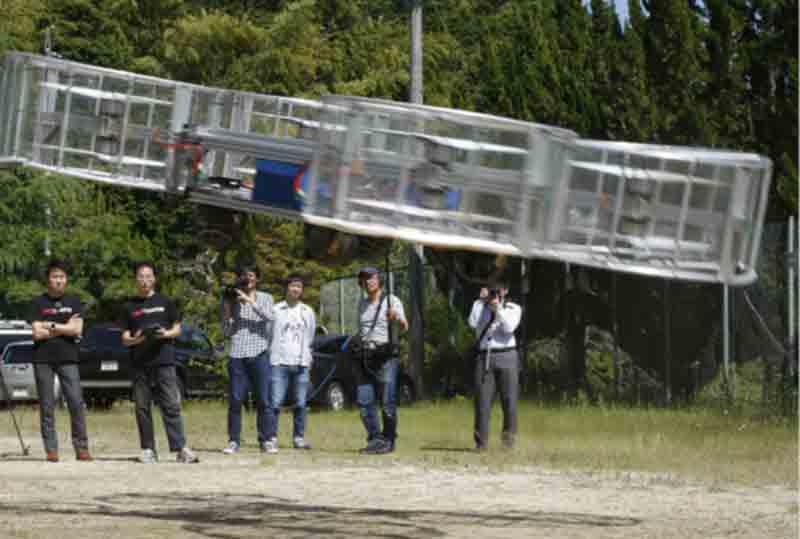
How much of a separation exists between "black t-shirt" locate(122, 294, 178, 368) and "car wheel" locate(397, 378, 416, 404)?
12.6m

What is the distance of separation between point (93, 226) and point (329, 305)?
8283 millimetres

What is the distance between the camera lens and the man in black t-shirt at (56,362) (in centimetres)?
1769

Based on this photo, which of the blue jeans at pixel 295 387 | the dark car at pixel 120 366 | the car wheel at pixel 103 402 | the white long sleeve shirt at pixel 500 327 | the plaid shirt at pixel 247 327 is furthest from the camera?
the car wheel at pixel 103 402

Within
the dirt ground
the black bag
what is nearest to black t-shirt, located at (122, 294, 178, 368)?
the dirt ground

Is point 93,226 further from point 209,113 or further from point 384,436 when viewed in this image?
point 209,113

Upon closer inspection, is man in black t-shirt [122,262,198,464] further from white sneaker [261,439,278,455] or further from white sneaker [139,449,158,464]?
white sneaker [261,439,278,455]

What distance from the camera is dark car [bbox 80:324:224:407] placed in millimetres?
30078

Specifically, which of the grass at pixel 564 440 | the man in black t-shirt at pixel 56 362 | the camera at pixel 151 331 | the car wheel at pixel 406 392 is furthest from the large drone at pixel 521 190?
the car wheel at pixel 406 392

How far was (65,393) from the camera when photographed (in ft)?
58.4

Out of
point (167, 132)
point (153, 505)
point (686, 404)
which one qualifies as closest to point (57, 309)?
point (153, 505)

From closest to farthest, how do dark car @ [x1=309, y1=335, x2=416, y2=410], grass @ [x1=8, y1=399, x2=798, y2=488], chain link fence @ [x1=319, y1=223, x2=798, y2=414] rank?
grass @ [x1=8, y1=399, x2=798, y2=488]
chain link fence @ [x1=319, y1=223, x2=798, y2=414]
dark car @ [x1=309, y1=335, x2=416, y2=410]

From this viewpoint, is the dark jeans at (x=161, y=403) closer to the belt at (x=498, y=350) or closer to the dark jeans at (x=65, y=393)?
the dark jeans at (x=65, y=393)

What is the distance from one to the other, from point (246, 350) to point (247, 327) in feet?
0.83

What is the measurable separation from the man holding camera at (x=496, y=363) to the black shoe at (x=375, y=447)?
1.03 metres
